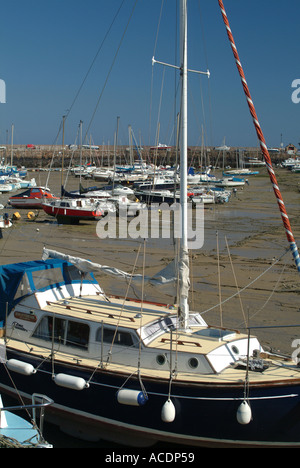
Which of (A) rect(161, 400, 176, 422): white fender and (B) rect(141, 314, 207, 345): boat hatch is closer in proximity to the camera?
(A) rect(161, 400, 176, 422): white fender

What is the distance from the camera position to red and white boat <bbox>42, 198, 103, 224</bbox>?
92.8ft

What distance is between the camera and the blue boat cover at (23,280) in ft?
31.6

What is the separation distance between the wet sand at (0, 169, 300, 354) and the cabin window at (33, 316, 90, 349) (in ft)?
9.72

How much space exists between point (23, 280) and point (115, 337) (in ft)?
7.92

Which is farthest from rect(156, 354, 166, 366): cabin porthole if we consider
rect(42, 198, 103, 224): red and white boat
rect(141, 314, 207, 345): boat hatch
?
rect(42, 198, 103, 224): red and white boat

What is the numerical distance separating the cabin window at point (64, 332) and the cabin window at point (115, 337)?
0.32m

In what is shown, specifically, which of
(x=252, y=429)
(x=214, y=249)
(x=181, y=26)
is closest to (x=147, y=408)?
(x=252, y=429)

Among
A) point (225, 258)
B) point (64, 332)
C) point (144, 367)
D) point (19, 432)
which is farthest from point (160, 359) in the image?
point (225, 258)

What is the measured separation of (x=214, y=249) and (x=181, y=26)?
13.5 m

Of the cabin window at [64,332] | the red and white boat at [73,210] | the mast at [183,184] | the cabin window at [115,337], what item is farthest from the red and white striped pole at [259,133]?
the red and white boat at [73,210]

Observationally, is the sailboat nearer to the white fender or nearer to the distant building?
the white fender

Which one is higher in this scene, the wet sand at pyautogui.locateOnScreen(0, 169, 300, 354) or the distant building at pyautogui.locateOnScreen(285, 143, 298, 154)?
the distant building at pyautogui.locateOnScreen(285, 143, 298, 154)

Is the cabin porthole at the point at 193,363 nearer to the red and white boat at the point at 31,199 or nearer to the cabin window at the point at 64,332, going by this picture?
the cabin window at the point at 64,332

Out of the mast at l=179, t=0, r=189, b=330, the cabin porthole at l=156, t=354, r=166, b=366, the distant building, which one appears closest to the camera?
the cabin porthole at l=156, t=354, r=166, b=366
